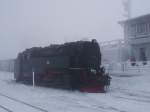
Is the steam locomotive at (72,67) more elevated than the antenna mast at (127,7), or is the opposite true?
the antenna mast at (127,7)

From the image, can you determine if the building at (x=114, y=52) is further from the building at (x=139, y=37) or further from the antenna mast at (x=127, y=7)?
the antenna mast at (x=127, y=7)

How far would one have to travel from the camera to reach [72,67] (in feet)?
53.9

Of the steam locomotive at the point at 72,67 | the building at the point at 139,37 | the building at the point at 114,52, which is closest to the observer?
the steam locomotive at the point at 72,67

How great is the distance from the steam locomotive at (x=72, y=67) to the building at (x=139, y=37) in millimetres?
14391

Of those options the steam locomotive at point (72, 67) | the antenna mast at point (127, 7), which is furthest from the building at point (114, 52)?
the steam locomotive at point (72, 67)

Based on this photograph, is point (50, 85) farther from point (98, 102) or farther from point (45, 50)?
point (98, 102)

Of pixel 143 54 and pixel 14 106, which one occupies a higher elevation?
pixel 143 54

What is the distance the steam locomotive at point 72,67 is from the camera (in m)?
15.9

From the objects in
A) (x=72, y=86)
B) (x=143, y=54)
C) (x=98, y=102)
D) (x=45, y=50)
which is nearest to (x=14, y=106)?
(x=98, y=102)

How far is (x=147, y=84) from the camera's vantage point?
1822 cm

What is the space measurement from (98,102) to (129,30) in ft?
79.9

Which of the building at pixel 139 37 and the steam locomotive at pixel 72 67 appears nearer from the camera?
the steam locomotive at pixel 72 67

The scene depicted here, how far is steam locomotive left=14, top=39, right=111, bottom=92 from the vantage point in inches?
626

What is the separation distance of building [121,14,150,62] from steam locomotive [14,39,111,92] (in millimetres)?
14391
